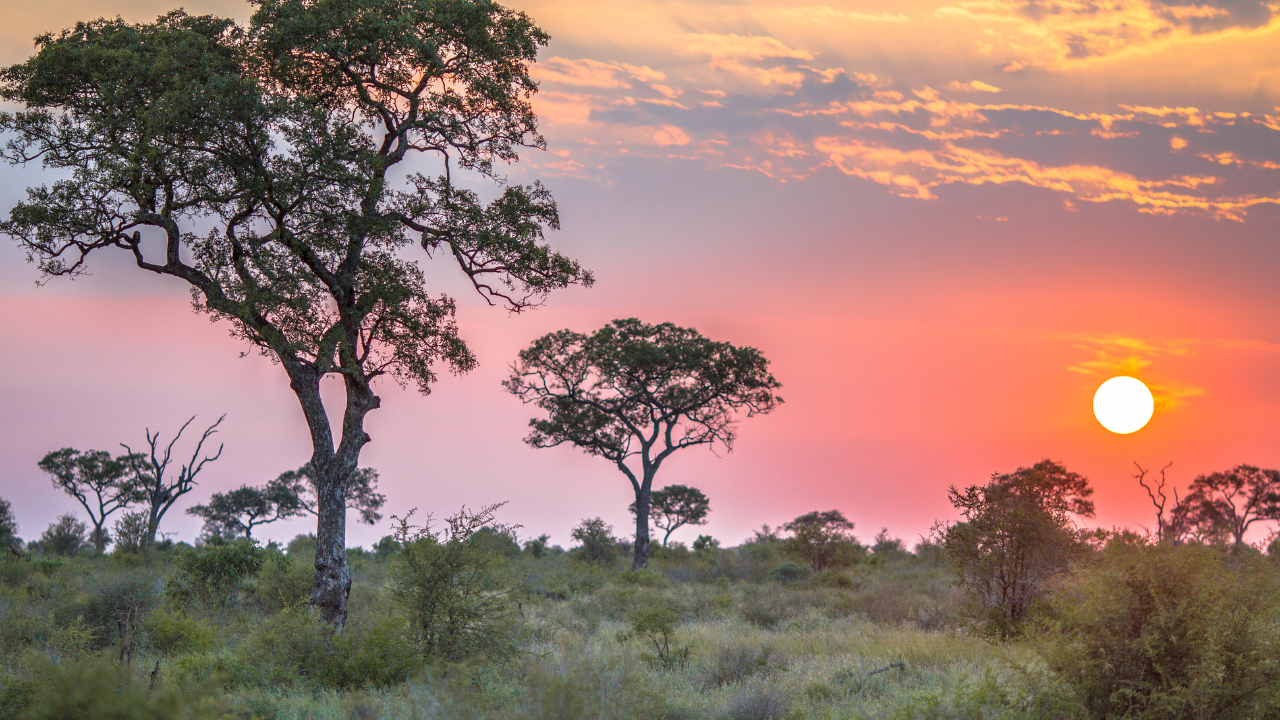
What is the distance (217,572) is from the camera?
1903 cm

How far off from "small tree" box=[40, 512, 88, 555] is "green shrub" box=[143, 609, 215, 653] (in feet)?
97.1

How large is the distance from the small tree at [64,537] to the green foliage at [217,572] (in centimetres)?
2271

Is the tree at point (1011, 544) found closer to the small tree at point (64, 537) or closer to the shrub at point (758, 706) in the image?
the shrub at point (758, 706)

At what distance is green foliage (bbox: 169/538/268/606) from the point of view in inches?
713

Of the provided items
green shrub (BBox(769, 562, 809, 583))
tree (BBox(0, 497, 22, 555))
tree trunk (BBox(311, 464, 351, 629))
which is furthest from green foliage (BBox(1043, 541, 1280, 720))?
tree (BBox(0, 497, 22, 555))

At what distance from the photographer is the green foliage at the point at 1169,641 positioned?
7.15m

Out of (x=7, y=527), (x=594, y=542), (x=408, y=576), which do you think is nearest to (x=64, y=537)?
(x=7, y=527)

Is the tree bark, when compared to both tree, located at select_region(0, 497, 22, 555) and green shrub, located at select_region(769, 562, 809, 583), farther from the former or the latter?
tree, located at select_region(0, 497, 22, 555)

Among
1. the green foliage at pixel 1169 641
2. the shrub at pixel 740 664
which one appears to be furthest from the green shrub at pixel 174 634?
the green foliage at pixel 1169 641

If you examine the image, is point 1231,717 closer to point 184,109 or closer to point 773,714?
point 773,714

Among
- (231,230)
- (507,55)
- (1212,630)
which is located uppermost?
(507,55)

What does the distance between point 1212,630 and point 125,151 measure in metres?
16.9

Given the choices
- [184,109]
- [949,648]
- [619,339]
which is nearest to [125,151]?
[184,109]

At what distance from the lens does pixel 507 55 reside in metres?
16.8
